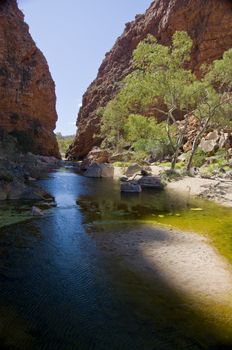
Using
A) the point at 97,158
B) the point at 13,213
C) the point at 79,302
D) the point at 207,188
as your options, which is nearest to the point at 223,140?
the point at 207,188

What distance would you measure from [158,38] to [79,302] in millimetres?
70476

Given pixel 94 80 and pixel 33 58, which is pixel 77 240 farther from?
pixel 94 80

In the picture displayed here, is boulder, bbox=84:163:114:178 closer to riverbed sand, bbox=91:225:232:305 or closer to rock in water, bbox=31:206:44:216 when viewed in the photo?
rock in water, bbox=31:206:44:216

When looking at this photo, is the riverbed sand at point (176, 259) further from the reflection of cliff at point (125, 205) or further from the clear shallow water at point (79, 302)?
the reflection of cliff at point (125, 205)

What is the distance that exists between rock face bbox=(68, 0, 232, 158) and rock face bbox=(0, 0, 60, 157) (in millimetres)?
12615

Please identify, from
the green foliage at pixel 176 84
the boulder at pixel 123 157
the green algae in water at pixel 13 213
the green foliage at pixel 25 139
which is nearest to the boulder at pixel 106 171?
the green foliage at pixel 176 84

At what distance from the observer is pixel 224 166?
1288 inches

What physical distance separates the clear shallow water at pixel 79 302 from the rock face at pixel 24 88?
5216cm

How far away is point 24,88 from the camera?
215 ft

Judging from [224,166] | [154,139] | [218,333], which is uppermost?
[154,139]

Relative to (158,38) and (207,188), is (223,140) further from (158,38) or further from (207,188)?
(158,38)

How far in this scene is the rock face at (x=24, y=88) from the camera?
62406 millimetres

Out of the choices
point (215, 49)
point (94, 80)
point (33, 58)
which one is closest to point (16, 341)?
point (215, 49)

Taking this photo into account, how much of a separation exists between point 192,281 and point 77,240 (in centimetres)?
461
